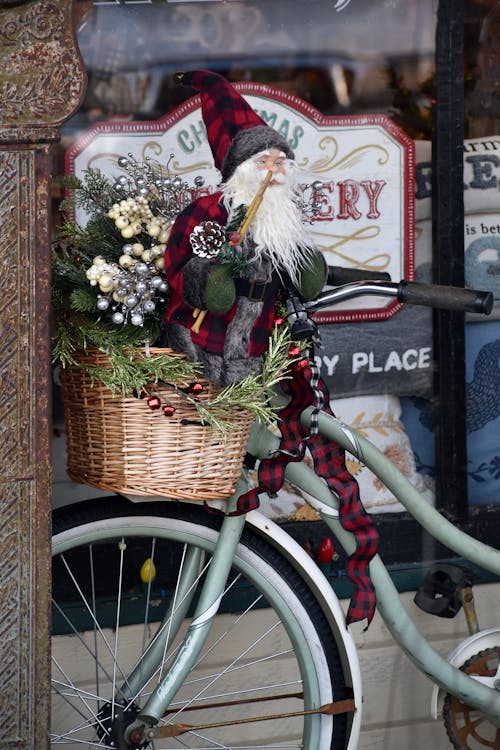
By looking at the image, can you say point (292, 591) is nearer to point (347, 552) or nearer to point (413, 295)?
point (347, 552)

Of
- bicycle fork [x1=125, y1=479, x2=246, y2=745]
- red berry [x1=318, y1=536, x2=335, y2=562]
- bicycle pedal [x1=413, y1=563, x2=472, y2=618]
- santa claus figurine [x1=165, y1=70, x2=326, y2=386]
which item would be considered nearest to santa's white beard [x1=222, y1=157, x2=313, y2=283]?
santa claus figurine [x1=165, y1=70, x2=326, y2=386]

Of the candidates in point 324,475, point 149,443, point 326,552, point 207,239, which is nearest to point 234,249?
point 207,239

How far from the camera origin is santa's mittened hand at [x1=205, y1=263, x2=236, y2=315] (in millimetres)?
1930

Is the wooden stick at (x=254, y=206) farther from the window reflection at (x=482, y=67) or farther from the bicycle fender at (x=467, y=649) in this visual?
the window reflection at (x=482, y=67)

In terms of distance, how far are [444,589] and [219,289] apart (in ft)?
4.25

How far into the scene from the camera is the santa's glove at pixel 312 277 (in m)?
2.10

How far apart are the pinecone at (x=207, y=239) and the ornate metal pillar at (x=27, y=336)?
28 cm

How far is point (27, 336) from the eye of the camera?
180 cm

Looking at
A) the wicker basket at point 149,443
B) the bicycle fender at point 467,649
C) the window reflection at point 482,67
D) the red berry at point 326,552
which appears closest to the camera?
the wicker basket at point 149,443

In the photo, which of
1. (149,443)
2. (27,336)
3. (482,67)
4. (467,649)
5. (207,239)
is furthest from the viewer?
(482,67)

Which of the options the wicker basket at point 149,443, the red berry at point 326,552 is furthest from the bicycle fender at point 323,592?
the red berry at point 326,552

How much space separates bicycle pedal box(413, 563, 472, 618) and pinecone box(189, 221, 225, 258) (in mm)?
1303

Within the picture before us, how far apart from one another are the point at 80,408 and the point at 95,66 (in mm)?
1247

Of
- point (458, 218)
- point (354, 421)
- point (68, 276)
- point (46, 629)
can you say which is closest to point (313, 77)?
point (458, 218)
